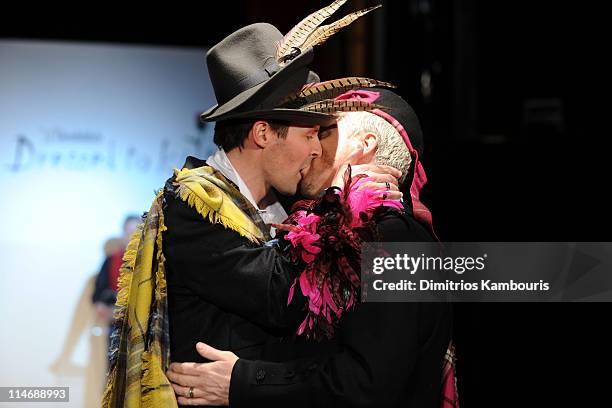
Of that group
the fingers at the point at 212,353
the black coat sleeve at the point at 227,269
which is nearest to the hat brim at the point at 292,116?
the black coat sleeve at the point at 227,269

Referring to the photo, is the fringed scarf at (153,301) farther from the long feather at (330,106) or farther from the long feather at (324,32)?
the long feather at (324,32)

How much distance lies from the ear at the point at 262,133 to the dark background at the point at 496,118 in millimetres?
1368

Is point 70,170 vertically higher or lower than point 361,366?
higher

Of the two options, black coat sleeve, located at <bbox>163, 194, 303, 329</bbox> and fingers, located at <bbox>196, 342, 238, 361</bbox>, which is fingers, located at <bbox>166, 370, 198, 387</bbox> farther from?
black coat sleeve, located at <bbox>163, 194, 303, 329</bbox>

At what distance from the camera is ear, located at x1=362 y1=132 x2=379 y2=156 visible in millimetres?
2166

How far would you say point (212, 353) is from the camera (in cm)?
203

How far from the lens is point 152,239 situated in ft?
6.80

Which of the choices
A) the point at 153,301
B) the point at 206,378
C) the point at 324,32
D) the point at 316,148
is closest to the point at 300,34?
the point at 324,32

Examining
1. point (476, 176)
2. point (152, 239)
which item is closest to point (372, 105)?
point (152, 239)

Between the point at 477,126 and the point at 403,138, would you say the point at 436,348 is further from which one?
the point at 477,126

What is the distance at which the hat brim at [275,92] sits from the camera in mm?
2066

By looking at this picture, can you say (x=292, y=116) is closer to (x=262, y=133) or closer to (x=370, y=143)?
(x=262, y=133)

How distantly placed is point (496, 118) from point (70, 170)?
2.04 m

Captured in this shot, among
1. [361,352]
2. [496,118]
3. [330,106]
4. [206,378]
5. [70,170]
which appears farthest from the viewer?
[496,118]
